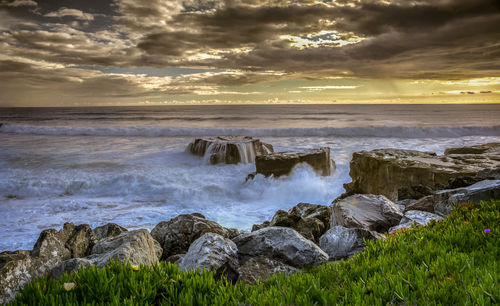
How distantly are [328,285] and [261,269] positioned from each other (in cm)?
103

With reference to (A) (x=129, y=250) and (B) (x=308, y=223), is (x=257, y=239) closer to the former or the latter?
(A) (x=129, y=250)

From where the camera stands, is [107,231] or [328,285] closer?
[328,285]

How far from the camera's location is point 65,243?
4.69 metres

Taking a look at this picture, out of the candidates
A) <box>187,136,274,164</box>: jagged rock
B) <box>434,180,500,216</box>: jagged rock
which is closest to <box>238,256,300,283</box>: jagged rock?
<box>434,180,500,216</box>: jagged rock

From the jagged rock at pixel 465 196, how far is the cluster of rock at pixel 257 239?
0.04ft

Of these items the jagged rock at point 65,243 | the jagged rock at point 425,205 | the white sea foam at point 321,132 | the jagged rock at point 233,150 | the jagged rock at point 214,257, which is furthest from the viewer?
the white sea foam at point 321,132

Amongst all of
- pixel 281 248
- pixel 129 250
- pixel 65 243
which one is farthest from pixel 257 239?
pixel 65 243

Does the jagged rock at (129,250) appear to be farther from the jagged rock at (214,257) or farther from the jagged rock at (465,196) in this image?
the jagged rock at (465,196)

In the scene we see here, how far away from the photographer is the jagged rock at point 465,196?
15.8 feet

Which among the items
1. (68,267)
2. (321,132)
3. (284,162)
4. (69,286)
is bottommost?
(321,132)

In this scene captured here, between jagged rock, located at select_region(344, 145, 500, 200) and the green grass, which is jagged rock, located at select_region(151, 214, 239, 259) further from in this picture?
jagged rock, located at select_region(344, 145, 500, 200)

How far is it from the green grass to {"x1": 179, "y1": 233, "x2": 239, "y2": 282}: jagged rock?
956 mm

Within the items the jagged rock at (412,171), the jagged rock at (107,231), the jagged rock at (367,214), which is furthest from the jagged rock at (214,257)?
the jagged rock at (412,171)

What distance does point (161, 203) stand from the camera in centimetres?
1171
